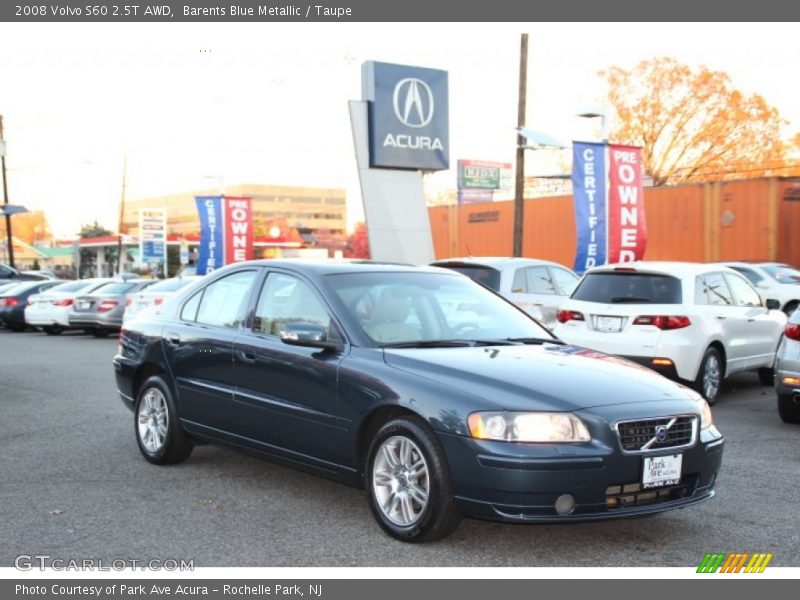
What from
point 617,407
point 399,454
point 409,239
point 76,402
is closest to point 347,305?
point 399,454

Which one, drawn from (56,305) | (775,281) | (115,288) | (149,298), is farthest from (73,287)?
(775,281)

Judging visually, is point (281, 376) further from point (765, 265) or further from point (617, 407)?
point (765, 265)

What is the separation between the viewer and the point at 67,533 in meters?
5.11

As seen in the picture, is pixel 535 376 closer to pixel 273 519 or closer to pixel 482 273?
pixel 273 519

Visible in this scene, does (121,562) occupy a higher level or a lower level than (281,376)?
lower

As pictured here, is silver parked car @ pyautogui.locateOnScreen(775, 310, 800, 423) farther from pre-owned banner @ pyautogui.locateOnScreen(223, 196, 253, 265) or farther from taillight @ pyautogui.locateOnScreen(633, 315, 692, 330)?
pre-owned banner @ pyautogui.locateOnScreen(223, 196, 253, 265)

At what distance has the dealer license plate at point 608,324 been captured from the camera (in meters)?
10.1

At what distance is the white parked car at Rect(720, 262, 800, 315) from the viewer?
20.0 metres

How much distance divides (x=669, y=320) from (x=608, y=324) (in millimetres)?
656

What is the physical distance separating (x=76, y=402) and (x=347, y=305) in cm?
557

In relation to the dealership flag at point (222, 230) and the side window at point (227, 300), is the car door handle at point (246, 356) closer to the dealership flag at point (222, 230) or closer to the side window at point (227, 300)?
the side window at point (227, 300)

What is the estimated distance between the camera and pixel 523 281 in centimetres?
1242

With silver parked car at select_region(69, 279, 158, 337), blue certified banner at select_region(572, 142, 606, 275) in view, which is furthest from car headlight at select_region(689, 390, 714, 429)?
silver parked car at select_region(69, 279, 158, 337)

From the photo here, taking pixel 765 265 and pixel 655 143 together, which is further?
pixel 655 143
